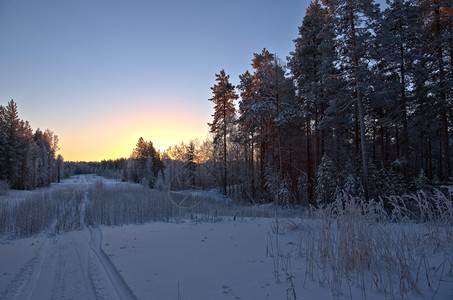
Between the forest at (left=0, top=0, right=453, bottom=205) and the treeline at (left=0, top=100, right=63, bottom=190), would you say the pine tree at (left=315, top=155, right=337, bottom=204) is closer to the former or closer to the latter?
the forest at (left=0, top=0, right=453, bottom=205)

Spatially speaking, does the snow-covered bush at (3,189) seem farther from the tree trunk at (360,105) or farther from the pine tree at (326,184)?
the tree trunk at (360,105)

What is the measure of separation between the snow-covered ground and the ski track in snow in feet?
0.04

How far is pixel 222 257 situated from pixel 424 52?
1905 cm

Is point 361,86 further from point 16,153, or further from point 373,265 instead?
point 16,153

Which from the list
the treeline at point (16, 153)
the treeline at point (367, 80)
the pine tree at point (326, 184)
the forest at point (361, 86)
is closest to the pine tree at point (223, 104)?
the forest at point (361, 86)

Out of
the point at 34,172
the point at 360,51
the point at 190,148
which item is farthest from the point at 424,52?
the point at 34,172

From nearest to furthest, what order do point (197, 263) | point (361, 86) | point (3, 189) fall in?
point (197, 263)
point (361, 86)
point (3, 189)

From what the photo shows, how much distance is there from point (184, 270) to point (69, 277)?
181 cm

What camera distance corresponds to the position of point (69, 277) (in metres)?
3.41

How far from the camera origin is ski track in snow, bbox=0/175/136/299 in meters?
2.88

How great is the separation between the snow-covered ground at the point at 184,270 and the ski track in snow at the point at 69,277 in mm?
13

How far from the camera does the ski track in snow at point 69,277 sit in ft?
9.44

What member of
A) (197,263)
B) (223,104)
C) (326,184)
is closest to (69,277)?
(197,263)

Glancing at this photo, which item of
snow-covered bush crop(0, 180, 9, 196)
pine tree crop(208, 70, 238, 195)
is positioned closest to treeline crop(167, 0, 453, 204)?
pine tree crop(208, 70, 238, 195)
